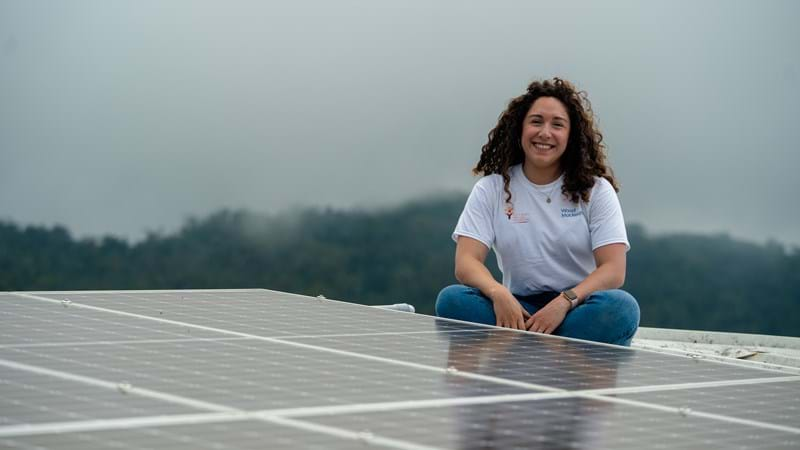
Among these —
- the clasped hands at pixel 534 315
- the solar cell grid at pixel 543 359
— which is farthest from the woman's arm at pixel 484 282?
the solar cell grid at pixel 543 359

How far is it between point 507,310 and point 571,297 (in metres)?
0.33

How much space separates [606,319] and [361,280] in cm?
1743

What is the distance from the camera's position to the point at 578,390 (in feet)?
14.1

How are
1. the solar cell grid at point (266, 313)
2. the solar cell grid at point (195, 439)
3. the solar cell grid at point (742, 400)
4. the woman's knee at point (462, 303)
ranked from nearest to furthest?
the solar cell grid at point (195, 439)
the solar cell grid at point (742, 400)
the solar cell grid at point (266, 313)
the woman's knee at point (462, 303)

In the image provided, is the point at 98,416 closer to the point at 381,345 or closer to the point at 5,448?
the point at 5,448

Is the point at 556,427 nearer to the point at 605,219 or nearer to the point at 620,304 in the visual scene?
the point at 620,304

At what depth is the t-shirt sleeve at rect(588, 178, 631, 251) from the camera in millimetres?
6707

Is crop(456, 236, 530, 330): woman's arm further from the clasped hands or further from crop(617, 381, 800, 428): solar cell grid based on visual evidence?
crop(617, 381, 800, 428): solar cell grid

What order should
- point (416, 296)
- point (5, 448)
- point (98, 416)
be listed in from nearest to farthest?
point (5, 448) < point (98, 416) < point (416, 296)

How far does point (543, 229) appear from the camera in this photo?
6812 millimetres

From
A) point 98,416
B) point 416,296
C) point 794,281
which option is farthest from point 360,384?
point 416,296

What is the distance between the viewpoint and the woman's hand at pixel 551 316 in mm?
6395

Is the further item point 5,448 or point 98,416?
point 98,416

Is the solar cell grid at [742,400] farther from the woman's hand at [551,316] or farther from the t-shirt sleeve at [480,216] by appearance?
the t-shirt sleeve at [480,216]
